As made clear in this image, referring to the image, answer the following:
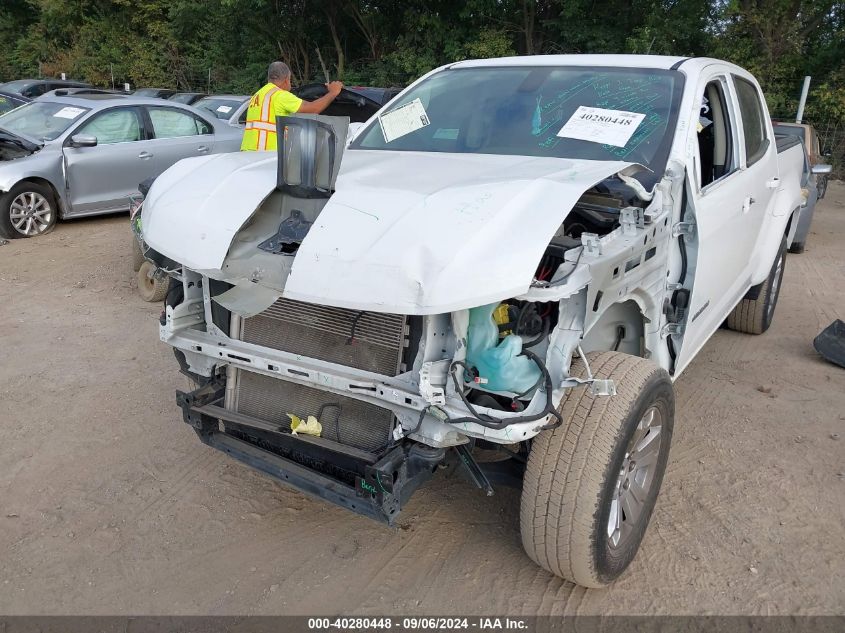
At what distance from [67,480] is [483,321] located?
236 cm

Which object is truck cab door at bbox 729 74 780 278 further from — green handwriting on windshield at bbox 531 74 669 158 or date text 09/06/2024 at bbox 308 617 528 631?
date text 09/06/2024 at bbox 308 617 528 631

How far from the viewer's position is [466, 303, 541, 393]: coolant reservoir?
2285 millimetres

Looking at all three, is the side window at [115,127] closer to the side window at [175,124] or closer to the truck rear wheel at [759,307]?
the side window at [175,124]

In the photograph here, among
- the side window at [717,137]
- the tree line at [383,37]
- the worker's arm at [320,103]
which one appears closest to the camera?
the side window at [717,137]

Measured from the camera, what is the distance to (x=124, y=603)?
2.66m

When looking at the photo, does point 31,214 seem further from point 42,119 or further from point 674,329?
point 674,329

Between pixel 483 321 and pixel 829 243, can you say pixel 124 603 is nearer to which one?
pixel 483 321

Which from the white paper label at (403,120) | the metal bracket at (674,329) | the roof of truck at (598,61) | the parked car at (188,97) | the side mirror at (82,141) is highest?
the roof of truck at (598,61)

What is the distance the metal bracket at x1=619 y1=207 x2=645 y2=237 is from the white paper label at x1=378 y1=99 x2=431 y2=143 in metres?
1.49

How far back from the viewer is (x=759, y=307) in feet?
17.7

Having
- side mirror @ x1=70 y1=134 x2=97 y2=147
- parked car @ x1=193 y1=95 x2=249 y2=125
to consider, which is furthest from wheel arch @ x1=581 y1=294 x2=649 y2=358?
parked car @ x1=193 y1=95 x2=249 y2=125

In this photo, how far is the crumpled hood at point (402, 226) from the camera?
7.18 feet

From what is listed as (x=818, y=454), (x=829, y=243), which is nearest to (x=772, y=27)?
(x=829, y=243)

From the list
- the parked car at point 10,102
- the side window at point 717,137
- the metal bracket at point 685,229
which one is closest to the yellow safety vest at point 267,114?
the side window at point 717,137
